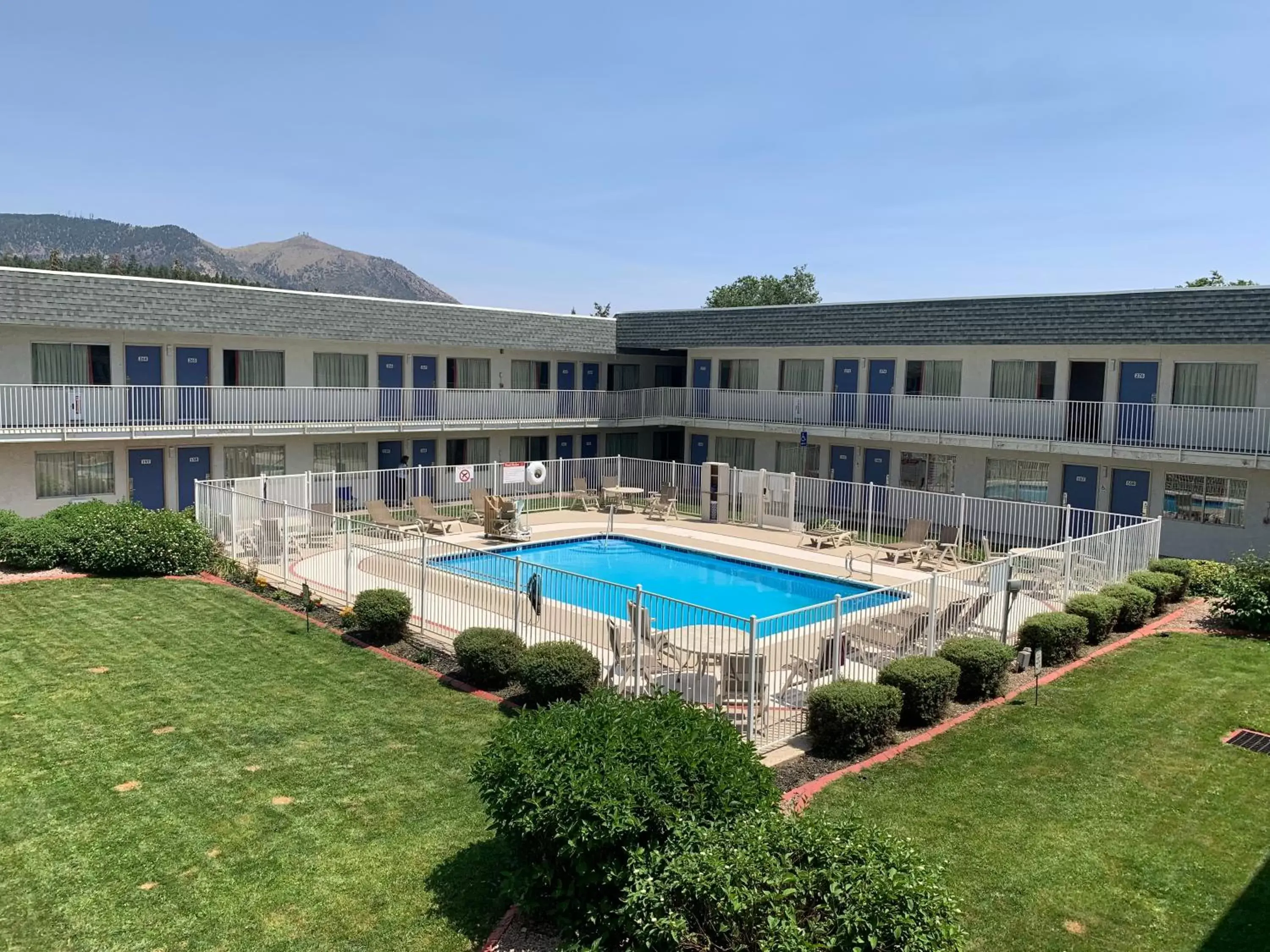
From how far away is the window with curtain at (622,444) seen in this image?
124 ft

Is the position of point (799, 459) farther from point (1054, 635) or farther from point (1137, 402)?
point (1054, 635)

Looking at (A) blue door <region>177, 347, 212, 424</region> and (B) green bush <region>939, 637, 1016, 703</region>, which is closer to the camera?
(B) green bush <region>939, 637, 1016, 703</region>

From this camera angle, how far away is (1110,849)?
8578 millimetres

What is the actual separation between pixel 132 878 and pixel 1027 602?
44.2 feet

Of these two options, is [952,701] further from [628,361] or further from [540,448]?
[628,361]

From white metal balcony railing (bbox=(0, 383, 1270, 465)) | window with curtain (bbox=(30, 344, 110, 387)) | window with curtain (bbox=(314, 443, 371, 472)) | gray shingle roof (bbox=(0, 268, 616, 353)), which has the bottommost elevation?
window with curtain (bbox=(314, 443, 371, 472))

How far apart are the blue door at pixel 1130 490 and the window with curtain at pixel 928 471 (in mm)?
4687

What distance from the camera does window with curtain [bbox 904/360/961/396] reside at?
2917cm

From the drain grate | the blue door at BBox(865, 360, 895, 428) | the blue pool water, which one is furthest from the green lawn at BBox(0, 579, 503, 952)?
the blue door at BBox(865, 360, 895, 428)

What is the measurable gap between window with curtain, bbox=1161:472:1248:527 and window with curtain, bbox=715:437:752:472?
1400 cm

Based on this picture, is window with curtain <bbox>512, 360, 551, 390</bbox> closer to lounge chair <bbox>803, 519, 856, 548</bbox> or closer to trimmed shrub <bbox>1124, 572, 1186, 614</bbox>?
lounge chair <bbox>803, 519, 856, 548</bbox>

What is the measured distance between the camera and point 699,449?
3653 cm

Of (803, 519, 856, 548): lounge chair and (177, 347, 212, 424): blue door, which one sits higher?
(177, 347, 212, 424): blue door

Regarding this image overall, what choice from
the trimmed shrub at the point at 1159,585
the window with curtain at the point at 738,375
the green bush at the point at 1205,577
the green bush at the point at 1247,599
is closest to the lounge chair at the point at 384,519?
the window with curtain at the point at 738,375
